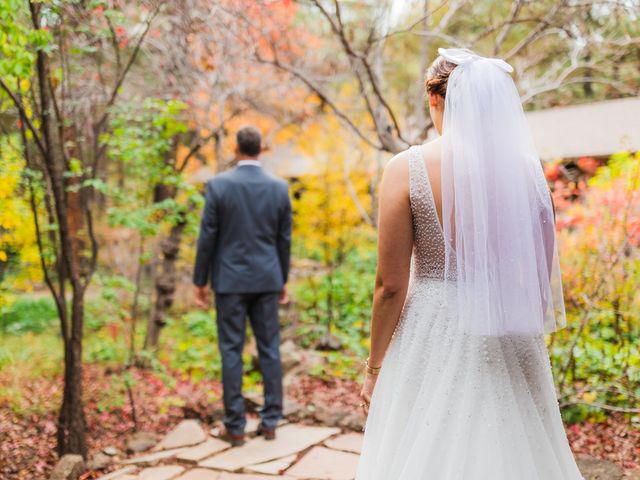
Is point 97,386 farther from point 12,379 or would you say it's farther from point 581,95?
point 581,95

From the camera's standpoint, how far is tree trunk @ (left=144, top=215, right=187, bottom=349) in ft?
25.3

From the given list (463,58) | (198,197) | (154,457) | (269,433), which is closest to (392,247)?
(463,58)

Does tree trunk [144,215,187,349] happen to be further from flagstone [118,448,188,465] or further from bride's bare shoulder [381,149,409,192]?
bride's bare shoulder [381,149,409,192]

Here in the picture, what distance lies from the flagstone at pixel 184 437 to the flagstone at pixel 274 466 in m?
0.68

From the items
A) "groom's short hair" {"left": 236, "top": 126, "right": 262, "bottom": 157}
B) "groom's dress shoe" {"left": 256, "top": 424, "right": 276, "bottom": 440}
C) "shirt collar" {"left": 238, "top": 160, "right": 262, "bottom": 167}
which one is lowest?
"groom's dress shoe" {"left": 256, "top": 424, "right": 276, "bottom": 440}

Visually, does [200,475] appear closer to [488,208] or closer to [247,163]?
[247,163]

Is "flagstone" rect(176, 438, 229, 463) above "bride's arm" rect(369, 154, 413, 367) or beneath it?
beneath

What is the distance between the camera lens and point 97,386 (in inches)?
232

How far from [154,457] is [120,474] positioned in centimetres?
36

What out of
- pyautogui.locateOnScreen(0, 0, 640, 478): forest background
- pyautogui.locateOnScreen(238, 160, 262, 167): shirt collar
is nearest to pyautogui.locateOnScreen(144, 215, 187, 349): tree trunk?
pyautogui.locateOnScreen(0, 0, 640, 478): forest background

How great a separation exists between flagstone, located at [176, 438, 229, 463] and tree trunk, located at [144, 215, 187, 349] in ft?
12.9

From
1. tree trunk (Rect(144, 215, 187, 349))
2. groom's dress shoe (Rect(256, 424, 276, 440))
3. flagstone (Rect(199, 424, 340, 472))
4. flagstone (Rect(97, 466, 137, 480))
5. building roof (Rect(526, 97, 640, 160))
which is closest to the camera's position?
flagstone (Rect(97, 466, 137, 480))

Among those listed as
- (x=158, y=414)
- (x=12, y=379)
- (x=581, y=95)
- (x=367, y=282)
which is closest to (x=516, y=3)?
(x=158, y=414)

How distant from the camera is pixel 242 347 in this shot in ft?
12.9
